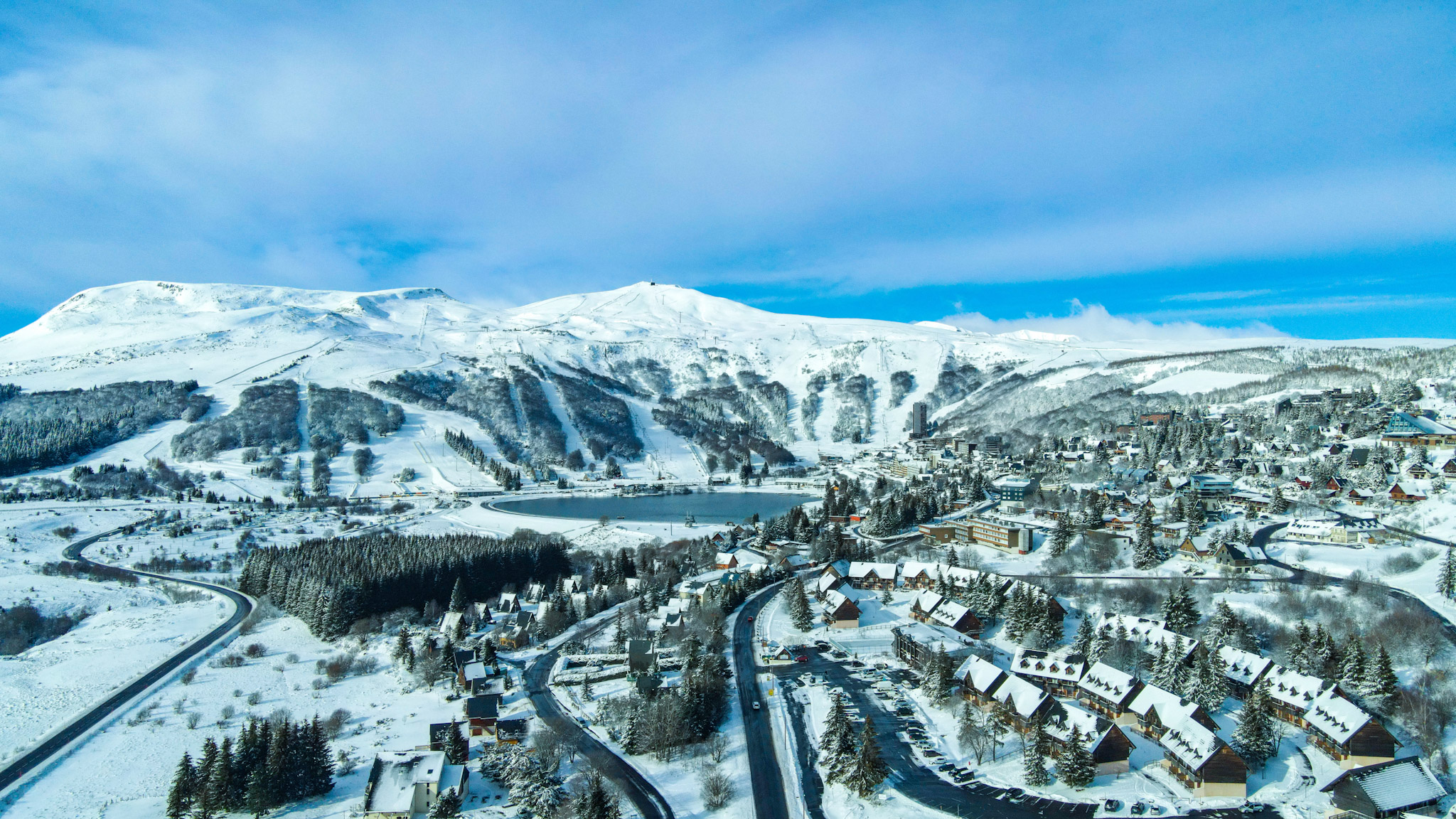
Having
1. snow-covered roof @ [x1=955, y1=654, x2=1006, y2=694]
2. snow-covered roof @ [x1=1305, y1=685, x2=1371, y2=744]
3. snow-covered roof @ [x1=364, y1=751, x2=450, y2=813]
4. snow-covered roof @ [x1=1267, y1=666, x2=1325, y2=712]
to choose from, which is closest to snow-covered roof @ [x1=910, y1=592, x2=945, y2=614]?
snow-covered roof @ [x1=955, y1=654, x2=1006, y2=694]

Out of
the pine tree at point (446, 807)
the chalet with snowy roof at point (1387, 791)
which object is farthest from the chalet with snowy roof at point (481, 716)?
the chalet with snowy roof at point (1387, 791)

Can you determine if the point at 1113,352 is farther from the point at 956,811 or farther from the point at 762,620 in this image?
the point at 956,811

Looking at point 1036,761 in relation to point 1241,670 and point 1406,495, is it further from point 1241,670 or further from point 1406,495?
point 1406,495

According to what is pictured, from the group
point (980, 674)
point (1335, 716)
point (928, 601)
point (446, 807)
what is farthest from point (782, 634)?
point (1335, 716)

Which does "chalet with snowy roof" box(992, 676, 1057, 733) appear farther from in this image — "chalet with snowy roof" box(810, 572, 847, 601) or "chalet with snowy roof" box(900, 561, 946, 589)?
"chalet with snowy roof" box(900, 561, 946, 589)

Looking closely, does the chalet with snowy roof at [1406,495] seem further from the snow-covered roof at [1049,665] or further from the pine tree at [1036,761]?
the pine tree at [1036,761]
